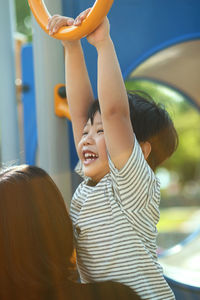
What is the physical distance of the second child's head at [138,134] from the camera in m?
0.81

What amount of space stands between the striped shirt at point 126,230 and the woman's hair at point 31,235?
50 millimetres

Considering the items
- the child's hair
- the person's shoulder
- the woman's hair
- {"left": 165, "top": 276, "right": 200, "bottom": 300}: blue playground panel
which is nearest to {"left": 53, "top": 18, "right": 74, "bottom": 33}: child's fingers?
the child's hair

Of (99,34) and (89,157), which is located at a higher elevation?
(99,34)

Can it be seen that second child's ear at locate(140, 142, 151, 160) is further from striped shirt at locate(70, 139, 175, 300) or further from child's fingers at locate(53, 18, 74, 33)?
child's fingers at locate(53, 18, 74, 33)

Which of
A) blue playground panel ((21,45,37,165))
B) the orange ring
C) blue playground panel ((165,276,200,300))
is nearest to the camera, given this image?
the orange ring

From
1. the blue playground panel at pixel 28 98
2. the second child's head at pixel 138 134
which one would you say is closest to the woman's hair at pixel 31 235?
the second child's head at pixel 138 134

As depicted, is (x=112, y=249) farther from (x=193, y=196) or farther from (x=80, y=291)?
(x=193, y=196)

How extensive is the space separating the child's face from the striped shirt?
20 millimetres

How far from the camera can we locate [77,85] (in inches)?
35.0

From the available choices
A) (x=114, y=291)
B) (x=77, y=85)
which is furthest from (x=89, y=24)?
(x=114, y=291)

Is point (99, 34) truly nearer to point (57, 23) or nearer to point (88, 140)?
point (57, 23)

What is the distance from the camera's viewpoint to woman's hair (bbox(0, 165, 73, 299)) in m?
0.80

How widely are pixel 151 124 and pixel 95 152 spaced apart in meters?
0.13

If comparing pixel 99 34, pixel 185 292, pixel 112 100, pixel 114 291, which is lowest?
pixel 185 292
